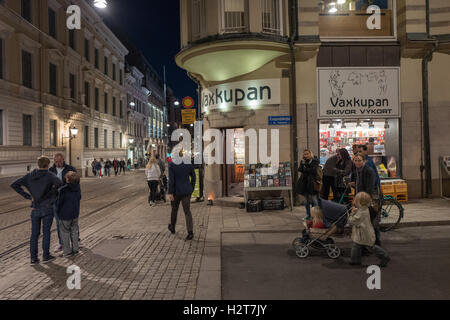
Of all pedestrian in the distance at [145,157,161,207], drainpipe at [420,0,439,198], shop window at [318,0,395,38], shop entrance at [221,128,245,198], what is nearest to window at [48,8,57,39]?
pedestrian in the distance at [145,157,161,207]

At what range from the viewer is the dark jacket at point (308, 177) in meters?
8.70

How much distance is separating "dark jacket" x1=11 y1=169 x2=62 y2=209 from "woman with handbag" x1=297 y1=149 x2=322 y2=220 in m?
5.41

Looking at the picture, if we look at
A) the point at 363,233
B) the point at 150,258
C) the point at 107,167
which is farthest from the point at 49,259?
the point at 107,167

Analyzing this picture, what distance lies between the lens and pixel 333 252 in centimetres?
607

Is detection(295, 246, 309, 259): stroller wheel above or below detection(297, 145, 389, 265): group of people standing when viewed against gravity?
below

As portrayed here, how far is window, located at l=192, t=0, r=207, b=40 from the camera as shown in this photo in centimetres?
1155

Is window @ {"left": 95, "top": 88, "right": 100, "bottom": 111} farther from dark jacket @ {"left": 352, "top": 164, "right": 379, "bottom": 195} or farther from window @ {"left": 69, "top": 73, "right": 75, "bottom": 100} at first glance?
dark jacket @ {"left": 352, "top": 164, "right": 379, "bottom": 195}

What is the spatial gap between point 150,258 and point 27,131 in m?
22.3

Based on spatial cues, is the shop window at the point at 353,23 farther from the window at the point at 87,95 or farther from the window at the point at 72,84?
the window at the point at 87,95

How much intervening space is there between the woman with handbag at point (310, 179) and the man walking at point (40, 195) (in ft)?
17.7

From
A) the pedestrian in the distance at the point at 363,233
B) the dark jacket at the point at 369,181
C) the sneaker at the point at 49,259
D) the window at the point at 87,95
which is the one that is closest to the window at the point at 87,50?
the window at the point at 87,95

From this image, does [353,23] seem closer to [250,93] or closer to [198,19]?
[250,93]

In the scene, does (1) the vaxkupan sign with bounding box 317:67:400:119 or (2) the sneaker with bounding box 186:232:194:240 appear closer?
(2) the sneaker with bounding box 186:232:194:240

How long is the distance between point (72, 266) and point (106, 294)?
153 cm
